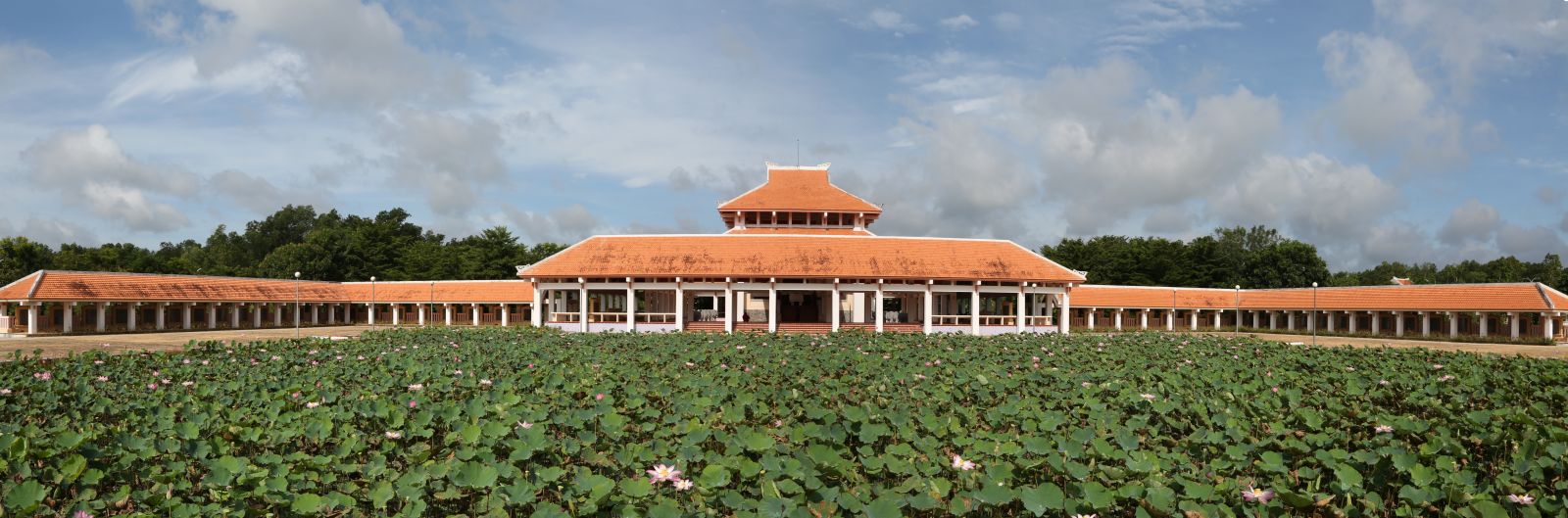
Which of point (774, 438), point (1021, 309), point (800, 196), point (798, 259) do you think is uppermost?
point (800, 196)

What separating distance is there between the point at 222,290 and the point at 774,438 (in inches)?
1580

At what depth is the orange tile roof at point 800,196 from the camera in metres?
39.5

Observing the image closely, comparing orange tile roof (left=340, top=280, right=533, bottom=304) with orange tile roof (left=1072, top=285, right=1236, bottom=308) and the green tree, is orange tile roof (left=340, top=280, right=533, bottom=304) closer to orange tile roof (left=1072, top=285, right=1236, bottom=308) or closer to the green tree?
the green tree

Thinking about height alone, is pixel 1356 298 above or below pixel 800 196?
below

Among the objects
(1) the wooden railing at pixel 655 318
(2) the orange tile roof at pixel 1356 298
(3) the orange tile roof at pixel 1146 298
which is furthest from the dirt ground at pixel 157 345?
(1) the wooden railing at pixel 655 318

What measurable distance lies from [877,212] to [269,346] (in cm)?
2592

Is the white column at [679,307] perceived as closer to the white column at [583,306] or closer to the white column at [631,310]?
the white column at [631,310]

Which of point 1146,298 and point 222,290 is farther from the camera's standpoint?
point 1146,298

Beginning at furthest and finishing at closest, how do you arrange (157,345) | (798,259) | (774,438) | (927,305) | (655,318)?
1. (655,318)
2. (927,305)
3. (798,259)
4. (157,345)
5. (774,438)

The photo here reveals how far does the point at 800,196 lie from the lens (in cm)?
4053

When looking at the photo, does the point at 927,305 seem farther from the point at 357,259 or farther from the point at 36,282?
the point at 357,259

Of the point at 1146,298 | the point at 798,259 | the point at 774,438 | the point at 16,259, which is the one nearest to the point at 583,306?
the point at 798,259

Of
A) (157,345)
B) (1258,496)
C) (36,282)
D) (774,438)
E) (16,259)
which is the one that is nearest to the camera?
(1258,496)

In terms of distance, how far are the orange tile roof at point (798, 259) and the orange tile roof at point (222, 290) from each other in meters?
10.5
